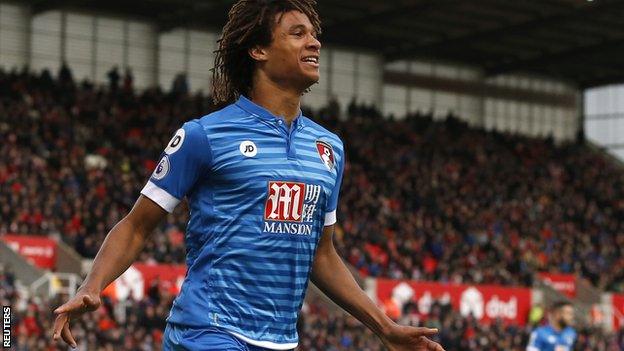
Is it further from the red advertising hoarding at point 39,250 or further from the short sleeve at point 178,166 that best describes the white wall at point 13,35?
the short sleeve at point 178,166

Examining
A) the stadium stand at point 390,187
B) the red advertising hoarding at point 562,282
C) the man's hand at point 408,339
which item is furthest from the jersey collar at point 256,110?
the red advertising hoarding at point 562,282

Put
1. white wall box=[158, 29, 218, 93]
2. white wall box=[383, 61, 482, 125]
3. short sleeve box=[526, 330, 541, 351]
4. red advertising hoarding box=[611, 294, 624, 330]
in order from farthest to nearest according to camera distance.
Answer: white wall box=[383, 61, 482, 125], white wall box=[158, 29, 218, 93], red advertising hoarding box=[611, 294, 624, 330], short sleeve box=[526, 330, 541, 351]

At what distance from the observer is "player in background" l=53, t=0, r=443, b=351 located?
4594mm

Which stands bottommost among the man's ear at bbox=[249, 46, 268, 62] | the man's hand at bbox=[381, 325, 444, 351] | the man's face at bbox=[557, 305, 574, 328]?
the man's face at bbox=[557, 305, 574, 328]

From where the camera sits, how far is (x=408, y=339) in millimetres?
4836

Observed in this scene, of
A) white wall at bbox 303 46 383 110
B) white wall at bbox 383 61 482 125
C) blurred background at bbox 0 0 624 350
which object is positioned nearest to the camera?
blurred background at bbox 0 0 624 350

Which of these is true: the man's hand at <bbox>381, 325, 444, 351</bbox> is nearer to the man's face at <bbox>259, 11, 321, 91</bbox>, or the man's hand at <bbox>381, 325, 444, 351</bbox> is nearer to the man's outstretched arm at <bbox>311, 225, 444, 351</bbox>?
the man's outstretched arm at <bbox>311, 225, 444, 351</bbox>

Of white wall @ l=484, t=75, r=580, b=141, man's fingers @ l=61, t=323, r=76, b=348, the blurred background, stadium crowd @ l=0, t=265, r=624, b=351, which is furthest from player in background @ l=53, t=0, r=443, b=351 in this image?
white wall @ l=484, t=75, r=580, b=141

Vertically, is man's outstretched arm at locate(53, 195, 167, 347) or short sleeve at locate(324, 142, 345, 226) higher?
short sleeve at locate(324, 142, 345, 226)

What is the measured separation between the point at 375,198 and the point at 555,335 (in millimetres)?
20677

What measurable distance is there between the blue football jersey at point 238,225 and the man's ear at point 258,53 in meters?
0.27

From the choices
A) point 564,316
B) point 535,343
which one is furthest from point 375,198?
point 564,316

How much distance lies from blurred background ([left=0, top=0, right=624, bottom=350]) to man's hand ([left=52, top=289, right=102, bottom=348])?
50.6 feet

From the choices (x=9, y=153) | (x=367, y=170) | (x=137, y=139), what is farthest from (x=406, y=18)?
(x=9, y=153)
